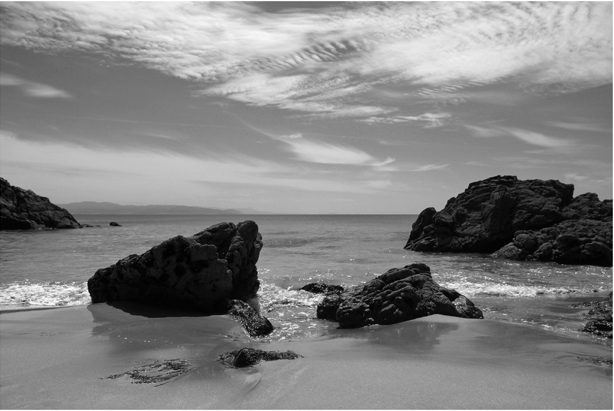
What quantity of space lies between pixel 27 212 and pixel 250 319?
215ft

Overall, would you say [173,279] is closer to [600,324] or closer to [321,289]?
[321,289]

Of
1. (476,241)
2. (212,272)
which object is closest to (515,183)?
(476,241)

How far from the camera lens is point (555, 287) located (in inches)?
712

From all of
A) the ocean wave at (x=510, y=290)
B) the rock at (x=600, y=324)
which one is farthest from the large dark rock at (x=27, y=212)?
the rock at (x=600, y=324)

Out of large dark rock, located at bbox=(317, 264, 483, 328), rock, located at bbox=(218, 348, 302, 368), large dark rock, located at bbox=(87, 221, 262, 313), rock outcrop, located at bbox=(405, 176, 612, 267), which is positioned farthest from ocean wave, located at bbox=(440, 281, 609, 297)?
rock, located at bbox=(218, 348, 302, 368)

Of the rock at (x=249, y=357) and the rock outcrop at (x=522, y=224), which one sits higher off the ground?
the rock outcrop at (x=522, y=224)

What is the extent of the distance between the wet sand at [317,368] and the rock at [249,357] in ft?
0.60

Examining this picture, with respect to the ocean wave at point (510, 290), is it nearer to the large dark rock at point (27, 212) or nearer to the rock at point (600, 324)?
the rock at point (600, 324)

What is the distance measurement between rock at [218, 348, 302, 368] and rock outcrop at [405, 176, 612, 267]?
83.4 feet

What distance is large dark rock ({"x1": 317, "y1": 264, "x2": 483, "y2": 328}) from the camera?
37.0 feet

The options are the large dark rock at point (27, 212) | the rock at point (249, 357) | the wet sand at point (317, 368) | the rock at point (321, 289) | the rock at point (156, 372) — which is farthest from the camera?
the large dark rock at point (27, 212)

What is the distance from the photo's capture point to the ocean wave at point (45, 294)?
14.4 m

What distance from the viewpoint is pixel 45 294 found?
15.8 metres

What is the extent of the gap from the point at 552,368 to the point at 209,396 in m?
5.66
